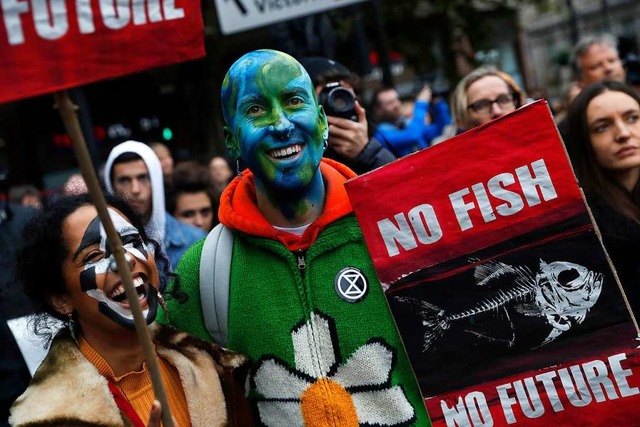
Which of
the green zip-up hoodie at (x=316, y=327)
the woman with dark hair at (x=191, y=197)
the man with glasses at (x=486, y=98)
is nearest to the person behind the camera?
the green zip-up hoodie at (x=316, y=327)

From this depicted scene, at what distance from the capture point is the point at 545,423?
2.71m

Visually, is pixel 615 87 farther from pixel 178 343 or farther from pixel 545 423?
pixel 178 343

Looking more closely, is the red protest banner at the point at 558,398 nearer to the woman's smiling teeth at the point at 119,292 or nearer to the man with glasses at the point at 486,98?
the woman's smiling teeth at the point at 119,292

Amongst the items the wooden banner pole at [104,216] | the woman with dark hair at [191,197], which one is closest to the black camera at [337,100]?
the wooden banner pole at [104,216]

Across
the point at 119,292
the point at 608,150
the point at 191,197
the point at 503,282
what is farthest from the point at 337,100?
the point at 191,197

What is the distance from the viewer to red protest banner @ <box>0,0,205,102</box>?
203 cm

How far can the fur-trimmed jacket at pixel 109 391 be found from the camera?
2.56 meters

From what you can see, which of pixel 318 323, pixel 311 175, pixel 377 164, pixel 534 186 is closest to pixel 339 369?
pixel 318 323

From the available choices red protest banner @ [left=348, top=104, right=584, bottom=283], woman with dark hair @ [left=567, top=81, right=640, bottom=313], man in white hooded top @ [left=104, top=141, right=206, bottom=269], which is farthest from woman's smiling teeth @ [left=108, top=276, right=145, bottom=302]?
man in white hooded top @ [left=104, top=141, right=206, bottom=269]

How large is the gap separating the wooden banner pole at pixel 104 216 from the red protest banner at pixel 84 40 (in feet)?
0.19

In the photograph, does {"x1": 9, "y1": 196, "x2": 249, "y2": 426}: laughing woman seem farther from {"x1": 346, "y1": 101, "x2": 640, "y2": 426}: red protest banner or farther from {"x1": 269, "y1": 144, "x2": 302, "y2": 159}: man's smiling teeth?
{"x1": 346, "y1": 101, "x2": 640, "y2": 426}: red protest banner

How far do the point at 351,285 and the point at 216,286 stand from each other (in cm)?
39

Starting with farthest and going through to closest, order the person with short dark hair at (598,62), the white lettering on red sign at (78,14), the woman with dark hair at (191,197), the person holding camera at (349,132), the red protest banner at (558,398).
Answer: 1. the person with short dark hair at (598,62)
2. the woman with dark hair at (191,197)
3. the person holding camera at (349,132)
4. the red protest banner at (558,398)
5. the white lettering on red sign at (78,14)

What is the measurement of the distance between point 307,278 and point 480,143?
0.62 m
